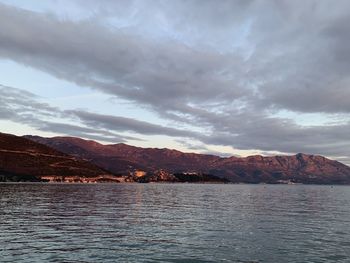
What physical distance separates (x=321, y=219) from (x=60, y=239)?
167 feet

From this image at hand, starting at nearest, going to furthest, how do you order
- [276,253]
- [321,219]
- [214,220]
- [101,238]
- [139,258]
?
1. [139,258]
2. [276,253]
3. [101,238]
4. [214,220]
5. [321,219]

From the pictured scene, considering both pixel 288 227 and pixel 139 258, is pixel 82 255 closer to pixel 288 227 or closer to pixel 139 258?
pixel 139 258

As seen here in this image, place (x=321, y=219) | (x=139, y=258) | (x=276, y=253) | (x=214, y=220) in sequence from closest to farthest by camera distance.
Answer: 1. (x=139, y=258)
2. (x=276, y=253)
3. (x=214, y=220)
4. (x=321, y=219)

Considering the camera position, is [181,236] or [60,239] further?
[181,236]

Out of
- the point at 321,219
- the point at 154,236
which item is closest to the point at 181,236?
the point at 154,236

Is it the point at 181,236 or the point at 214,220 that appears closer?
the point at 181,236

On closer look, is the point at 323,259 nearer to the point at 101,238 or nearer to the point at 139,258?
the point at 139,258

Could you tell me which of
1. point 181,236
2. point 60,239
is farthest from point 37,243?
point 181,236

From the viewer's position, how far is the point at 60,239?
45.6 metres

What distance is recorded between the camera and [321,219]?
73000 mm

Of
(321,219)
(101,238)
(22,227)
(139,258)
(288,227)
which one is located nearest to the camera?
(139,258)

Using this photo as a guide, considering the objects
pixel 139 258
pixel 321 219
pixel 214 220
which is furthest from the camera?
pixel 321 219

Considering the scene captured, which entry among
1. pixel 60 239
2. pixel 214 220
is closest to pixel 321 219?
pixel 214 220

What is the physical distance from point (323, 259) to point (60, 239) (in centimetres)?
3018
